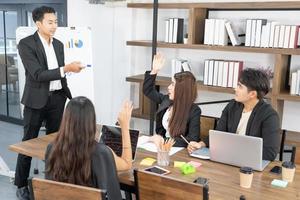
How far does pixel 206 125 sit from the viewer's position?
300 centimetres

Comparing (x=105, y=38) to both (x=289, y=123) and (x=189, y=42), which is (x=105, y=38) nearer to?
(x=189, y=42)

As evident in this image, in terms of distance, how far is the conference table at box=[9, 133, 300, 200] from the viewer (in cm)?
183

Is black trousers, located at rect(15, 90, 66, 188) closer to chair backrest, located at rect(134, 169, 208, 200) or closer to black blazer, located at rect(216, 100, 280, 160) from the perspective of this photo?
black blazer, located at rect(216, 100, 280, 160)

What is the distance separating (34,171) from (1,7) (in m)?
3.02

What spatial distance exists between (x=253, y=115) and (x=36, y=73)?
1800mm

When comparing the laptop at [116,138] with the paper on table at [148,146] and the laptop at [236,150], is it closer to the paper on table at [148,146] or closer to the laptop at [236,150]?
the paper on table at [148,146]

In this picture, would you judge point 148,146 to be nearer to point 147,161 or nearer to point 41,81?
point 147,161

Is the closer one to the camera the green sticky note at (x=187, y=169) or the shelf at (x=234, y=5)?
the green sticky note at (x=187, y=169)

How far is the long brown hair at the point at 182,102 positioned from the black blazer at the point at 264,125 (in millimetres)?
325

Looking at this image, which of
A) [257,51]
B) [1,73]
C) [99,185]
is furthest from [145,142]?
[1,73]

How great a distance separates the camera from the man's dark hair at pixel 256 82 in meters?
2.52

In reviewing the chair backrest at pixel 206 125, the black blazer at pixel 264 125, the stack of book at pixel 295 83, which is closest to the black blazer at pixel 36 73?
the chair backrest at pixel 206 125

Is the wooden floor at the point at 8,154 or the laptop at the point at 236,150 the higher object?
the laptop at the point at 236,150

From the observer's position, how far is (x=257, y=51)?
3.61 m
